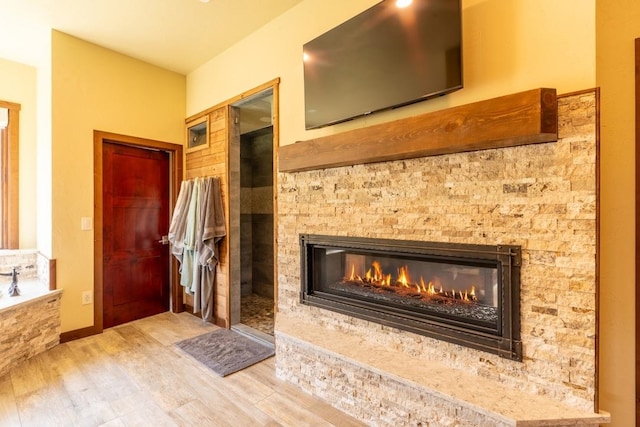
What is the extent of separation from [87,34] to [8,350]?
2.80 m

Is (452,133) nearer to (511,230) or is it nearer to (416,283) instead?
(511,230)

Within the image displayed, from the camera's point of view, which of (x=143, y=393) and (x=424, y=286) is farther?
(x=143, y=393)

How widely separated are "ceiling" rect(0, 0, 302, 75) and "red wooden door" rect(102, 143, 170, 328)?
1.05m

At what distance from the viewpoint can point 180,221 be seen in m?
3.43

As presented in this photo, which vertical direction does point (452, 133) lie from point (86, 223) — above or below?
above

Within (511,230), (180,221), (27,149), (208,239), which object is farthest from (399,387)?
(27,149)

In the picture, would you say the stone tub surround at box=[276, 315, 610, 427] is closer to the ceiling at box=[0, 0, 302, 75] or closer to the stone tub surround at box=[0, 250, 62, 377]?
the stone tub surround at box=[0, 250, 62, 377]

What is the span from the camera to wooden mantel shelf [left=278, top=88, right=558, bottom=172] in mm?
1315

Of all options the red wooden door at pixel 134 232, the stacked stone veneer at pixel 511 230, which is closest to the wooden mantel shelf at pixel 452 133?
the stacked stone veneer at pixel 511 230

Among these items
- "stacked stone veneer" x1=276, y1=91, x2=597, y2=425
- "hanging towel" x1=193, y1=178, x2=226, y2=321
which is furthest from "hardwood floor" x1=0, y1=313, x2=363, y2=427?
"hanging towel" x1=193, y1=178, x2=226, y2=321

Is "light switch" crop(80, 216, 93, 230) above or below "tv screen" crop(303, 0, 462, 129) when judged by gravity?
below

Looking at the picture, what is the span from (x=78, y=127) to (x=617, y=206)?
4124 millimetres

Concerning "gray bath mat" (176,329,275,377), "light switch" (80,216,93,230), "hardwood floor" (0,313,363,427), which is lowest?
"hardwood floor" (0,313,363,427)

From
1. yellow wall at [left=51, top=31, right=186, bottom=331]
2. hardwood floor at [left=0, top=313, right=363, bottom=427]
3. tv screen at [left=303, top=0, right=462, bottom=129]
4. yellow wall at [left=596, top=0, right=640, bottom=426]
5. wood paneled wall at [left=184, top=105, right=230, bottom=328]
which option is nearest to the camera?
yellow wall at [left=596, top=0, right=640, bottom=426]
